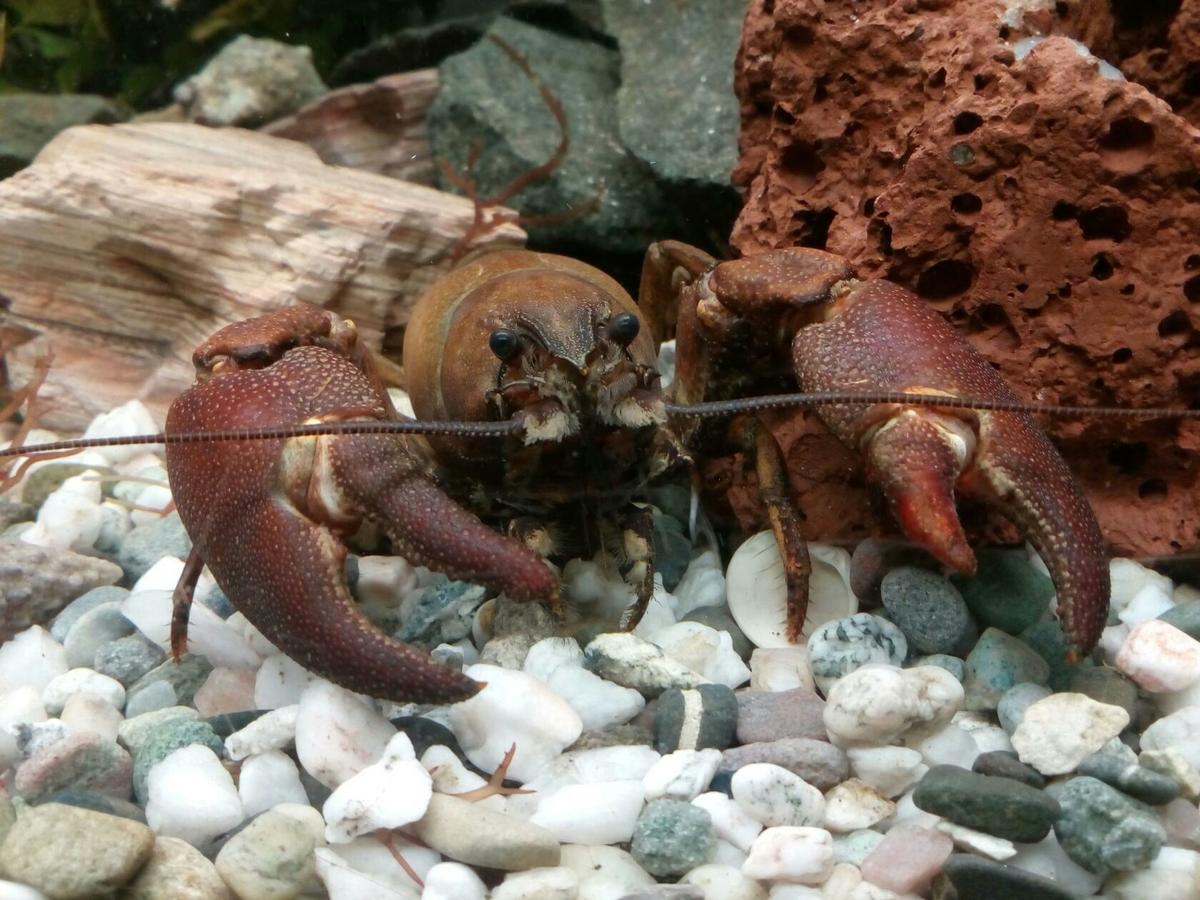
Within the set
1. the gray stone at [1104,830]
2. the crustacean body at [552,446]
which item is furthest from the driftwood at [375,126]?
the gray stone at [1104,830]

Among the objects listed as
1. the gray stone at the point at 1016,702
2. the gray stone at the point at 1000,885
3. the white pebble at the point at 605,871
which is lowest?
the white pebble at the point at 605,871

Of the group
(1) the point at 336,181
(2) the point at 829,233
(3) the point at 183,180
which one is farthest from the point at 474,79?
(2) the point at 829,233

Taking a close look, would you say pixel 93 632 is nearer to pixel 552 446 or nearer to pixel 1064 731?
pixel 552 446

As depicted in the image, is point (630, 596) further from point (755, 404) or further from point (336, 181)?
point (336, 181)

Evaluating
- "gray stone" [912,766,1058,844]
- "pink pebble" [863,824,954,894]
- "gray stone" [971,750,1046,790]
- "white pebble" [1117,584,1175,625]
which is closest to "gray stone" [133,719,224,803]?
"pink pebble" [863,824,954,894]

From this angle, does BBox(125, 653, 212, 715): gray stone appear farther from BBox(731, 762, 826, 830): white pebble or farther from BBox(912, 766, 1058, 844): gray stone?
BBox(912, 766, 1058, 844): gray stone

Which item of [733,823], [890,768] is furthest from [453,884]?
[890,768]

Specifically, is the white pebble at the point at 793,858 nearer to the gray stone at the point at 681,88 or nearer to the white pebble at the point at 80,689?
the white pebble at the point at 80,689
